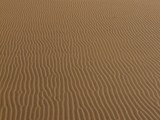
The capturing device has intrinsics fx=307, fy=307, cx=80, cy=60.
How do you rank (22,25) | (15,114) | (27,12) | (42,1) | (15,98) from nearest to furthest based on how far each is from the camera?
(15,114), (15,98), (22,25), (27,12), (42,1)

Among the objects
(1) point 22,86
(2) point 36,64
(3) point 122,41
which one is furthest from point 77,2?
(1) point 22,86

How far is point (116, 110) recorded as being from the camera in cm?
688

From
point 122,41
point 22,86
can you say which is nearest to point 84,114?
point 22,86

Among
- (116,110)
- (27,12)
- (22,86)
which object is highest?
(27,12)

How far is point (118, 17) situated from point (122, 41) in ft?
10.7

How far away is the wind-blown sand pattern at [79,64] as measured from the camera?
6934mm

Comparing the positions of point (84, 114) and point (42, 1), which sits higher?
point (42, 1)

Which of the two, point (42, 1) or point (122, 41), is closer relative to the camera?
point (122, 41)

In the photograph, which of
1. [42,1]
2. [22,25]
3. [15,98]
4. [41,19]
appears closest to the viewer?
[15,98]

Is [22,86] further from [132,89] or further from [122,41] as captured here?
[122,41]

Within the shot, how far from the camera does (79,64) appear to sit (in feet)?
30.2

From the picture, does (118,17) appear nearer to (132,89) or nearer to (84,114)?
(132,89)

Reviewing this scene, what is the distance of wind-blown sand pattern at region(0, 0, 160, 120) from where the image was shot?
6.93m

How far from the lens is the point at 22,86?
7.79 meters
